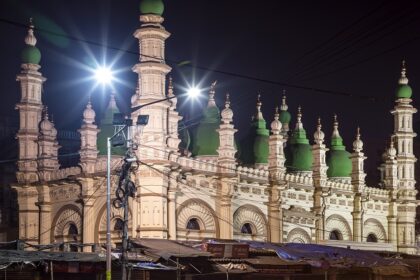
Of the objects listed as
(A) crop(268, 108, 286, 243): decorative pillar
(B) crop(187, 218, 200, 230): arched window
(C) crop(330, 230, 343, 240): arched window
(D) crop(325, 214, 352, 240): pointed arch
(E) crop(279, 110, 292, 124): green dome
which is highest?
(E) crop(279, 110, 292, 124): green dome

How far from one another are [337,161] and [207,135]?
1229 cm

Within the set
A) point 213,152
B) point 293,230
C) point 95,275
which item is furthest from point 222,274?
point 293,230

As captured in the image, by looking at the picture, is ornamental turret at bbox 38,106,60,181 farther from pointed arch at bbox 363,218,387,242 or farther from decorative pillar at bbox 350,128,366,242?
pointed arch at bbox 363,218,387,242

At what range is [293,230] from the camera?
4344cm

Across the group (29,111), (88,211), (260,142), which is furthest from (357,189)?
(29,111)

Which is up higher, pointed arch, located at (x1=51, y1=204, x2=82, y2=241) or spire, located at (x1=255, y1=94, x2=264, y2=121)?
spire, located at (x1=255, y1=94, x2=264, y2=121)

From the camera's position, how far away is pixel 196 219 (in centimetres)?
3812

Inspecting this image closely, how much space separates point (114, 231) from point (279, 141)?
9878 mm

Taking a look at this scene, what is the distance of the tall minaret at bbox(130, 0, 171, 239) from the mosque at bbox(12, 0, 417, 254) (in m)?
0.04

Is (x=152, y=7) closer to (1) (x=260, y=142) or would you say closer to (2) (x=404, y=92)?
(1) (x=260, y=142)

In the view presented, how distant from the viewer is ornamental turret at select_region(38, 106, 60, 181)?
39.5m

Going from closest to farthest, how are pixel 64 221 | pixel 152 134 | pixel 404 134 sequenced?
1. pixel 152 134
2. pixel 64 221
3. pixel 404 134

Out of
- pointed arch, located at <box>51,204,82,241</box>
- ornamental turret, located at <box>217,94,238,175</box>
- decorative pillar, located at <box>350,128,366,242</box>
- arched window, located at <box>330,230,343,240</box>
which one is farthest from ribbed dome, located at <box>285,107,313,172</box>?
pointed arch, located at <box>51,204,82,241</box>

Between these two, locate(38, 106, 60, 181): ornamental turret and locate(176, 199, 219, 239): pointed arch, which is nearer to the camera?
locate(176, 199, 219, 239): pointed arch
